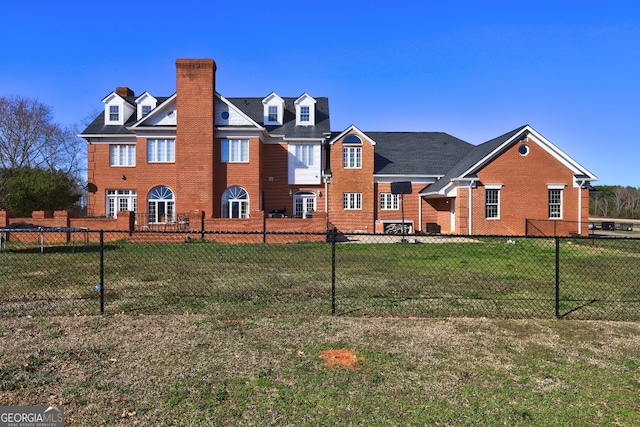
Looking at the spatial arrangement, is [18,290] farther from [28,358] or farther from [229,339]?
[229,339]

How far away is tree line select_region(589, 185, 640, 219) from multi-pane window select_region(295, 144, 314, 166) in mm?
63461

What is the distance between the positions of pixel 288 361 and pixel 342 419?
1.45 metres

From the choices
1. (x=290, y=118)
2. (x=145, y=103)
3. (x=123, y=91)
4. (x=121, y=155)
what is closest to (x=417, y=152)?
(x=290, y=118)

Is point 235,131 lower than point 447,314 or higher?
higher

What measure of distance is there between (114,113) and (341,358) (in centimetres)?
2953

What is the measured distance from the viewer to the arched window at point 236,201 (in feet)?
86.5

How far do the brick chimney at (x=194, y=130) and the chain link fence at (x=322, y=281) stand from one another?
326 inches

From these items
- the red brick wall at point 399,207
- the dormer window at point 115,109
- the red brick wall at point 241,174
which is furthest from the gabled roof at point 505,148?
the dormer window at point 115,109

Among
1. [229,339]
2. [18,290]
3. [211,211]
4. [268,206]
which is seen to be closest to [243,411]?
[229,339]

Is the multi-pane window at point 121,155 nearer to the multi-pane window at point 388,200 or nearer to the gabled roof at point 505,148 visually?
the multi-pane window at point 388,200

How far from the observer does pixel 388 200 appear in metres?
29.9

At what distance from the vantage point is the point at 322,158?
29.0 meters

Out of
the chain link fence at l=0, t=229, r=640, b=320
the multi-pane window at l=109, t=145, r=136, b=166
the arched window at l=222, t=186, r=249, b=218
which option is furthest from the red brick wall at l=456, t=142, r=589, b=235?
the multi-pane window at l=109, t=145, r=136, b=166

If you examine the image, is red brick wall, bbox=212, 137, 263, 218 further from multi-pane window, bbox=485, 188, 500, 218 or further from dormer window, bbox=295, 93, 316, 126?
multi-pane window, bbox=485, 188, 500, 218
